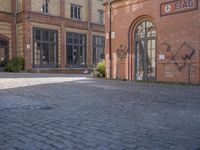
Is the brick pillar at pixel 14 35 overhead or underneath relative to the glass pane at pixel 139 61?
overhead

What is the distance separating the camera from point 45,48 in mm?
30188

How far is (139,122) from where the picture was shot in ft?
18.9

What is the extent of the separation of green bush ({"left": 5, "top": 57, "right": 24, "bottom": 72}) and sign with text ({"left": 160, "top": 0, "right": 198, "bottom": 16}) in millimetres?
16569

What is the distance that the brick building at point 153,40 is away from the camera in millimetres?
13859

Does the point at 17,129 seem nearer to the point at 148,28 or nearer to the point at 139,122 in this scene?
the point at 139,122

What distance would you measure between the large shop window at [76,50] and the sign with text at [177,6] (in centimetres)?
→ 1872

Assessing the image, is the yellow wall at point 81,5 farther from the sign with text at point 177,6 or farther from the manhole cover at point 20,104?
the manhole cover at point 20,104

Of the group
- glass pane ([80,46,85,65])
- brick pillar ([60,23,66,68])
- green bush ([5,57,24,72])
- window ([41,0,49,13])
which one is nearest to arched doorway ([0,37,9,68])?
green bush ([5,57,24,72])

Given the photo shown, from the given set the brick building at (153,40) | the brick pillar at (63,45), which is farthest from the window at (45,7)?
the brick building at (153,40)

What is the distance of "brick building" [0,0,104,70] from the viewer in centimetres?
2847

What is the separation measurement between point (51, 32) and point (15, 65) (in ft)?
18.1

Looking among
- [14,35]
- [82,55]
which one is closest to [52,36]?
[14,35]

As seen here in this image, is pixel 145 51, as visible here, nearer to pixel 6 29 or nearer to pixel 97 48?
pixel 6 29

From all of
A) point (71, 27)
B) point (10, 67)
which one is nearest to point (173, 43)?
point (10, 67)
